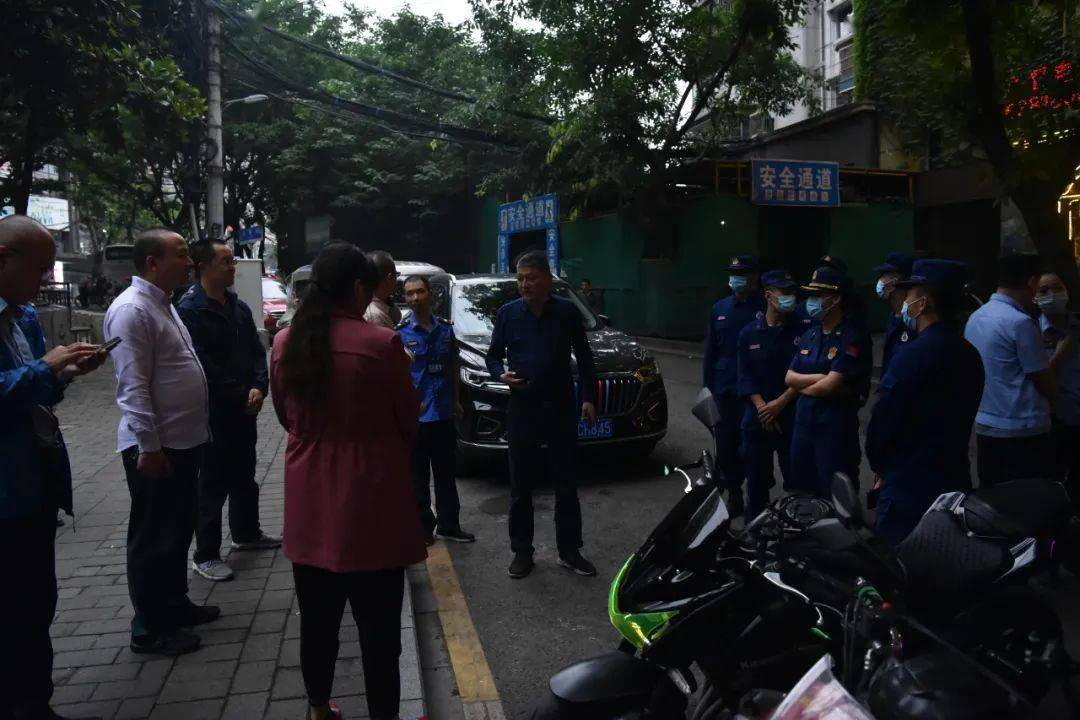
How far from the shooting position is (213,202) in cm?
1548

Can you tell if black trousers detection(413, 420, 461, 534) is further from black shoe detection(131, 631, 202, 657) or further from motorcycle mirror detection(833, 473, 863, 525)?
motorcycle mirror detection(833, 473, 863, 525)

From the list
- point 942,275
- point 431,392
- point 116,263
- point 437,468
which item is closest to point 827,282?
point 942,275

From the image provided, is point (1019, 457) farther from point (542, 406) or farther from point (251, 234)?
point (251, 234)

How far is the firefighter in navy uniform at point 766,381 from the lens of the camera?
536cm

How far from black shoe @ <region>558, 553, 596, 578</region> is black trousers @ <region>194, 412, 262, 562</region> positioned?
1.90 meters

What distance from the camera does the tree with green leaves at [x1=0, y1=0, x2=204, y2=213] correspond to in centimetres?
722

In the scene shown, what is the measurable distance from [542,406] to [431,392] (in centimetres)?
88

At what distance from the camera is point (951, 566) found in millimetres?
2645

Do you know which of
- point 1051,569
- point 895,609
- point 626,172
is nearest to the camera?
point 895,609

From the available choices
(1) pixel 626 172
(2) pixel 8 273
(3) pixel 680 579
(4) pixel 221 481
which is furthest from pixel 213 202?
(3) pixel 680 579

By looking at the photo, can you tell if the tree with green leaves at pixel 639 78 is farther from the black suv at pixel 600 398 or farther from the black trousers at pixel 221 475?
the black trousers at pixel 221 475

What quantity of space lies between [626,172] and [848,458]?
42.0ft

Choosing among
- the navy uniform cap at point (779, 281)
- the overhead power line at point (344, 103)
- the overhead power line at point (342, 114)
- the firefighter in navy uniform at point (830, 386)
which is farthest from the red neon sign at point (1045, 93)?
the overhead power line at point (342, 114)

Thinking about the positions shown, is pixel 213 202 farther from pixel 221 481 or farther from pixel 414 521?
pixel 414 521
